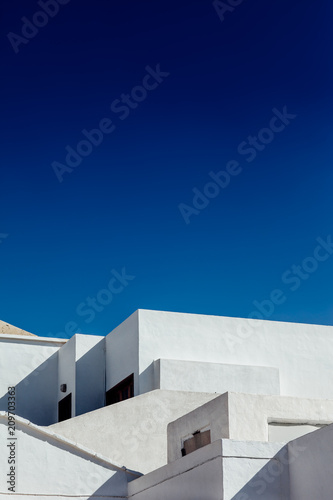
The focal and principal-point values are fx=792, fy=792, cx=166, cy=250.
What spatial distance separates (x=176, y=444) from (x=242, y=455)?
12.9 feet

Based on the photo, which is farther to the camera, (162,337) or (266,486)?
(162,337)

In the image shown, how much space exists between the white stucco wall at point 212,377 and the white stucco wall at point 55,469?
513cm

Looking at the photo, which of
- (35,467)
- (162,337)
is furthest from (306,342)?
(35,467)

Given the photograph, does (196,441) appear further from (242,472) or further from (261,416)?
(242,472)

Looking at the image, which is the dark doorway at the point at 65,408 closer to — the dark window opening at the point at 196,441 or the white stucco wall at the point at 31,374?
the white stucco wall at the point at 31,374

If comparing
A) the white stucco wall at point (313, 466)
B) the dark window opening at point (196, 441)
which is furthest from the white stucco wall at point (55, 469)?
the white stucco wall at point (313, 466)

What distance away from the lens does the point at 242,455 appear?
13.8 metres

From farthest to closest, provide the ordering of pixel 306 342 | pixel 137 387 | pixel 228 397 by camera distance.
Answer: pixel 306 342 → pixel 137 387 → pixel 228 397

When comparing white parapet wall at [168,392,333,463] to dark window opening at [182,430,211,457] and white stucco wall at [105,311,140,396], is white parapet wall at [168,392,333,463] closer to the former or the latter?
dark window opening at [182,430,211,457]

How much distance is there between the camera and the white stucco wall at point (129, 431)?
19.6 metres

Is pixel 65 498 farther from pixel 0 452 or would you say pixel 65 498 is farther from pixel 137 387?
pixel 137 387

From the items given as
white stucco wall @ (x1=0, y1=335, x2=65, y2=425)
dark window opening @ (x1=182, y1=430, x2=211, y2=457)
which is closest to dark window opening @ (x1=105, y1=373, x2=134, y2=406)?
white stucco wall @ (x1=0, y1=335, x2=65, y2=425)

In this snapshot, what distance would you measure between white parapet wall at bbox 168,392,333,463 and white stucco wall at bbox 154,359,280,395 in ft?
17.5

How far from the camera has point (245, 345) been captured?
23734mm
